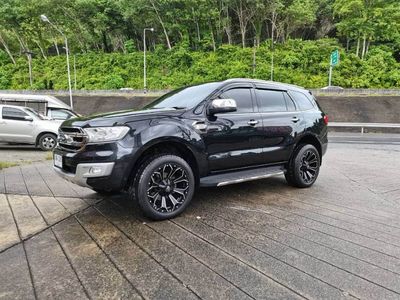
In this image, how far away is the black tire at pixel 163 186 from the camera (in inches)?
153

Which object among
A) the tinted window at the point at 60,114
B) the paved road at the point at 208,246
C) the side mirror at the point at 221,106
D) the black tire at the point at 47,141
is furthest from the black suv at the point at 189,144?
the tinted window at the point at 60,114

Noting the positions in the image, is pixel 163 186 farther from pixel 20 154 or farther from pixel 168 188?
pixel 20 154

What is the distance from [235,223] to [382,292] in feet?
5.74

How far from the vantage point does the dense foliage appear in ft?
133

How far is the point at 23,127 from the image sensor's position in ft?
36.6

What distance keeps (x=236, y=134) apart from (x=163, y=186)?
129cm

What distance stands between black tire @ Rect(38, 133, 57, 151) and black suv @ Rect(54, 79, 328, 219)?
25.1ft

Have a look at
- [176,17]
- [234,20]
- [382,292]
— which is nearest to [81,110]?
[176,17]

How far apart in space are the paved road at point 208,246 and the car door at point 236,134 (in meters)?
0.63

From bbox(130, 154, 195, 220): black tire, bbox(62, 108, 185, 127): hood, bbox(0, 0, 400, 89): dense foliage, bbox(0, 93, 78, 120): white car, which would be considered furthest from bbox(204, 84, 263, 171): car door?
bbox(0, 0, 400, 89): dense foliage

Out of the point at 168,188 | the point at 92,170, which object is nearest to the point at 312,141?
the point at 168,188

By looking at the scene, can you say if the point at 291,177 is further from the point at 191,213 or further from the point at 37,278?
the point at 37,278

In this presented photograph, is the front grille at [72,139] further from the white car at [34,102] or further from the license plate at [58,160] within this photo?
the white car at [34,102]

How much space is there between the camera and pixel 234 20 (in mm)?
48000
